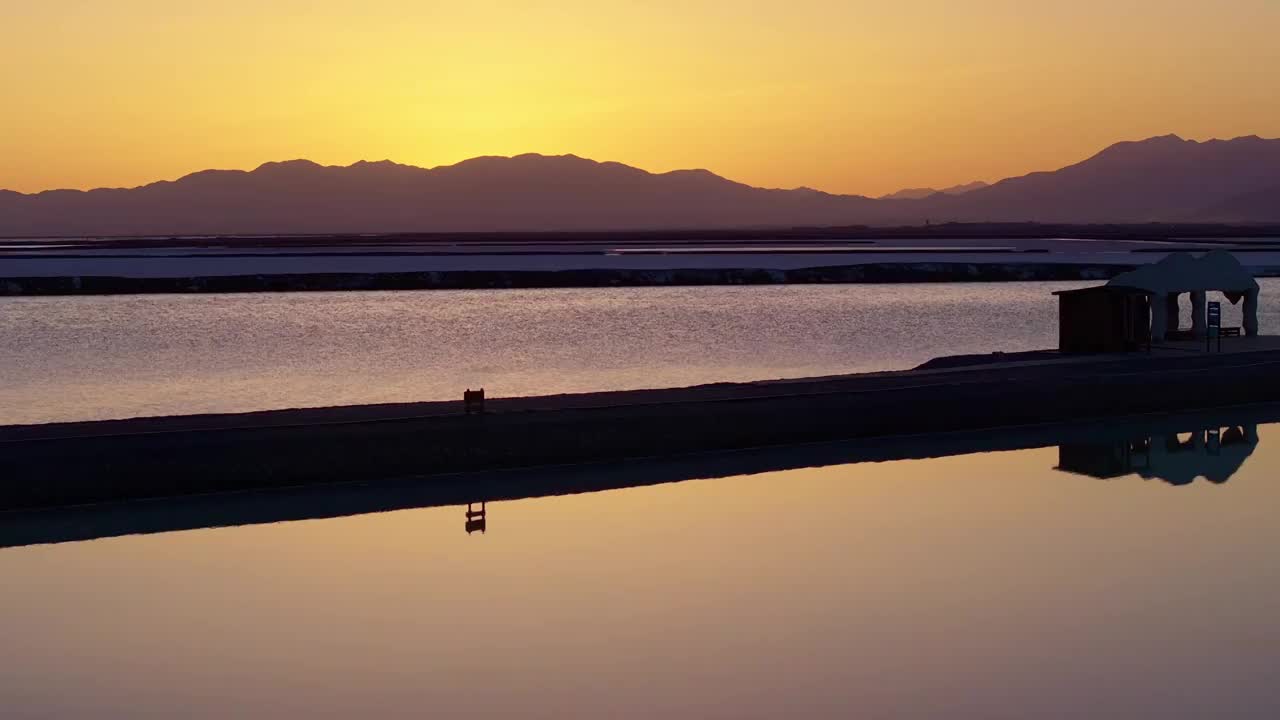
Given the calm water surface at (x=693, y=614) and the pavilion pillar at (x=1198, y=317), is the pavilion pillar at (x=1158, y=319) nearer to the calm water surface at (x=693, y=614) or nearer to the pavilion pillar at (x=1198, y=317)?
the pavilion pillar at (x=1198, y=317)

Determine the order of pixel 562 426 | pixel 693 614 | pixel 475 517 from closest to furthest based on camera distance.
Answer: pixel 693 614 < pixel 475 517 < pixel 562 426

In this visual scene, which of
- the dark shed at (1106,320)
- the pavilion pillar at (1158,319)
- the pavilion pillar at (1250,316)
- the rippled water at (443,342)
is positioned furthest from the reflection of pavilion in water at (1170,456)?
the rippled water at (443,342)

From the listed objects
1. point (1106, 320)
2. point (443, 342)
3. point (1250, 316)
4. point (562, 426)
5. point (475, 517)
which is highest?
point (1106, 320)

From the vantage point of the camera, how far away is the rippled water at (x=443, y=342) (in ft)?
120

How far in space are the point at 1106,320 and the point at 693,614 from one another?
860 inches

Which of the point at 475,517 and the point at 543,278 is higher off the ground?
the point at 543,278

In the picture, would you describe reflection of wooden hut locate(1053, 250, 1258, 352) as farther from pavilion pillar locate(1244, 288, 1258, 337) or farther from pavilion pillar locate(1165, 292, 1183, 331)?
pavilion pillar locate(1244, 288, 1258, 337)

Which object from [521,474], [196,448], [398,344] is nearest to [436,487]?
[521,474]

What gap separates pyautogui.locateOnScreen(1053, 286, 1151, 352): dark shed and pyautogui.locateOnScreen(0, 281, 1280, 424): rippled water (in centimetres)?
820

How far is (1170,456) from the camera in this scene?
23312 mm

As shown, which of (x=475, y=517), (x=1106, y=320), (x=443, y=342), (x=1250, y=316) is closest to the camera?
(x=475, y=517)

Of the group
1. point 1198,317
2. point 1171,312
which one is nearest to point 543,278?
point 1171,312

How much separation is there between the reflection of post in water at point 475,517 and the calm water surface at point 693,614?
210 millimetres

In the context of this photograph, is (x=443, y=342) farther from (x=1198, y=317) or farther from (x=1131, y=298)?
(x=1131, y=298)
